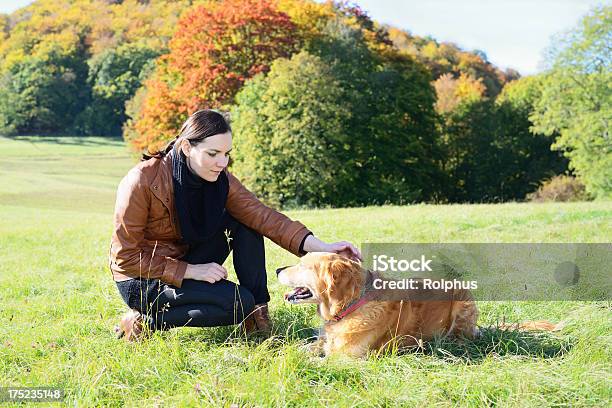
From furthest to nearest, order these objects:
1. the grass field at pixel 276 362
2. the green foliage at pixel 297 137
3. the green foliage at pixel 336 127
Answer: the green foliage at pixel 336 127
the green foliage at pixel 297 137
the grass field at pixel 276 362

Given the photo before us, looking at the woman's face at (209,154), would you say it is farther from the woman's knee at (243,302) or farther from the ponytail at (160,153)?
the woman's knee at (243,302)

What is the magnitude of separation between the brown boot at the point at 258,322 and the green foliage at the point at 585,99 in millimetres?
28037

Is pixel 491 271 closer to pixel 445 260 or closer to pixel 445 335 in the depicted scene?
pixel 445 260

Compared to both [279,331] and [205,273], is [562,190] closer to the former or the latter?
[279,331]

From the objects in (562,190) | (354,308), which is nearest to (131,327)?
(354,308)

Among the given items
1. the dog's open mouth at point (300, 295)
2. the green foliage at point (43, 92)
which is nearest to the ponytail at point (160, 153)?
the dog's open mouth at point (300, 295)

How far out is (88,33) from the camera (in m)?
42.1

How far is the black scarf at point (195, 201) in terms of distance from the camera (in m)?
4.29

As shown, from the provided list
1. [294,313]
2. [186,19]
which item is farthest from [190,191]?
[186,19]

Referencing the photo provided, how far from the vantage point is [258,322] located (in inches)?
181

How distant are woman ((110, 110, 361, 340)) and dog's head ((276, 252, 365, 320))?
1.29ft

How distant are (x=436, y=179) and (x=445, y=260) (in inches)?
930

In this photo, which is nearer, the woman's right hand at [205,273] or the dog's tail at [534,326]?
the woman's right hand at [205,273]

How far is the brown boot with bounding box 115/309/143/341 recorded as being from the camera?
4293 millimetres
